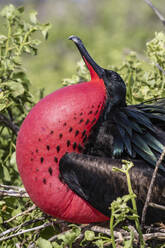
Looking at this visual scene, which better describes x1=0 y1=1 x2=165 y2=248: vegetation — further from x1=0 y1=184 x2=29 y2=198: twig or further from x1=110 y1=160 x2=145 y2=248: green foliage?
x1=110 y1=160 x2=145 y2=248: green foliage

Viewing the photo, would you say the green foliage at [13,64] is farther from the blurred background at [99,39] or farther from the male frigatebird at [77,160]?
the blurred background at [99,39]

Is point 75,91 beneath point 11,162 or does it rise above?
above

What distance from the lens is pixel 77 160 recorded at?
88.0 inches

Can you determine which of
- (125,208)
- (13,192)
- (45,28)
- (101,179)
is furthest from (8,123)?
(125,208)

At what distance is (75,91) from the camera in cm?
231

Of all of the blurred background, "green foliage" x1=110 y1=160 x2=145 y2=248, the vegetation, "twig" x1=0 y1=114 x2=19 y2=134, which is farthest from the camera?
the blurred background

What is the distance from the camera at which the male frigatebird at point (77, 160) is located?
2.21m

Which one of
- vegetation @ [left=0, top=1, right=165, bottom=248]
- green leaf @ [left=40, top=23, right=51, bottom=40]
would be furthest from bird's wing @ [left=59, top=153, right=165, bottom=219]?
green leaf @ [left=40, top=23, right=51, bottom=40]

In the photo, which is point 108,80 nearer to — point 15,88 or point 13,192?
point 15,88

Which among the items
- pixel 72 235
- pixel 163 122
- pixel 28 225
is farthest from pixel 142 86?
pixel 72 235

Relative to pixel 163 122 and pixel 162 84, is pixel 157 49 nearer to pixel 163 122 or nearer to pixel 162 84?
pixel 162 84

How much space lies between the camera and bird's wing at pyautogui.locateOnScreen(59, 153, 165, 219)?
2188 mm

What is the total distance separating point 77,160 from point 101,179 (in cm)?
15

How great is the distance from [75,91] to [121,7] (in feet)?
26.1
